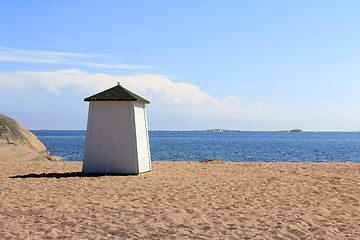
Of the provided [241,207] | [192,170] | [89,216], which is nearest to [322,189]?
[241,207]

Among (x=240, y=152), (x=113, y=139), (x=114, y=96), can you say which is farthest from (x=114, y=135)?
(x=240, y=152)

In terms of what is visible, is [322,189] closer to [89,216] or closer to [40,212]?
[89,216]

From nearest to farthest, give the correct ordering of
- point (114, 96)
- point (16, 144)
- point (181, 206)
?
point (181, 206) → point (114, 96) → point (16, 144)

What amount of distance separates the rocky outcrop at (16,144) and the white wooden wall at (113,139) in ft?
31.1

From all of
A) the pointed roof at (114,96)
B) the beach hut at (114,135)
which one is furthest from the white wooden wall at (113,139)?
the pointed roof at (114,96)

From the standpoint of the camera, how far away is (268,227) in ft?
24.7

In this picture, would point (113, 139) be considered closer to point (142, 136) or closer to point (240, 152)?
point (142, 136)

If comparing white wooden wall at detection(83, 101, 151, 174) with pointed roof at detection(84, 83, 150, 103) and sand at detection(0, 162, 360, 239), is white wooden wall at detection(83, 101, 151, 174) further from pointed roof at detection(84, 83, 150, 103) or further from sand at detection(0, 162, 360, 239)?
sand at detection(0, 162, 360, 239)

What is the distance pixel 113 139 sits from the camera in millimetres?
14938

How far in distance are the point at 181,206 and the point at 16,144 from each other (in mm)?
18655

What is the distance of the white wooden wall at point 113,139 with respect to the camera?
14.8 meters

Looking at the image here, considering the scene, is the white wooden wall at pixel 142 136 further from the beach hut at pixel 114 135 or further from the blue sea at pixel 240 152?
the blue sea at pixel 240 152

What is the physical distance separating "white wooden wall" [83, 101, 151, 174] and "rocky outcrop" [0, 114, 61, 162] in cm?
948

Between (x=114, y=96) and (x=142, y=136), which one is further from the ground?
(x=114, y=96)
